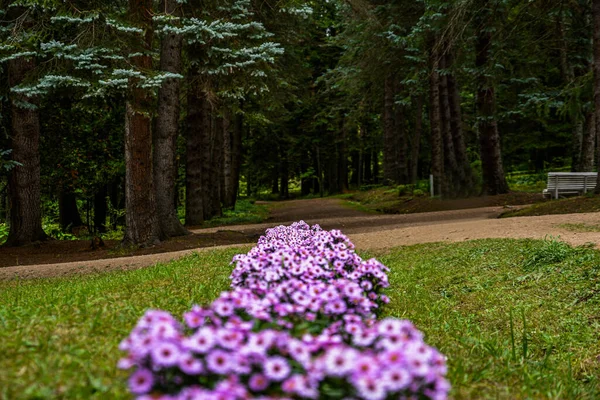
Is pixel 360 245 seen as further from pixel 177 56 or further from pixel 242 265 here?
pixel 242 265

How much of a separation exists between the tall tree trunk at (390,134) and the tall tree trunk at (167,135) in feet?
45.2

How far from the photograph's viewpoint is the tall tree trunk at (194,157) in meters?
15.6

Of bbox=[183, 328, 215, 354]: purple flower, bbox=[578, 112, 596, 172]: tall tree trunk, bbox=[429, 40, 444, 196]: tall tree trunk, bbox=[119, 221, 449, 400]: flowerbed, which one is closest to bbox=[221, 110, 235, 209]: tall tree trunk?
bbox=[429, 40, 444, 196]: tall tree trunk

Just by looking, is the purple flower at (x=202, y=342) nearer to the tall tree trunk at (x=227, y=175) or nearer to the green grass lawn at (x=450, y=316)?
the green grass lawn at (x=450, y=316)

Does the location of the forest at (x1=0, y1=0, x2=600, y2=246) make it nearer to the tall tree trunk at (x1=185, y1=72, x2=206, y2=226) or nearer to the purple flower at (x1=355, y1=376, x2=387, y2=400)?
the tall tree trunk at (x1=185, y1=72, x2=206, y2=226)

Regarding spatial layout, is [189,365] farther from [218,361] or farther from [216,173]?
[216,173]

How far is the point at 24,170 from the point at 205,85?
Result: 15.7 feet

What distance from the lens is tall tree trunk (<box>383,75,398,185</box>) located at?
81.1 ft

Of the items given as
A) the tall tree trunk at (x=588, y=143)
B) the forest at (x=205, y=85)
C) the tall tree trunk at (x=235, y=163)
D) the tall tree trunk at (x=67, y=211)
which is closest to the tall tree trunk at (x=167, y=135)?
the forest at (x=205, y=85)

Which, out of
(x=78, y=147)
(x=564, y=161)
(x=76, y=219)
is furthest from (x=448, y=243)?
(x=564, y=161)

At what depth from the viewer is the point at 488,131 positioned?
18.0m

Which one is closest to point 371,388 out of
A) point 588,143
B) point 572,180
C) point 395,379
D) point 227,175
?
point 395,379

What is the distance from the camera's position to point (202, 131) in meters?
16.4

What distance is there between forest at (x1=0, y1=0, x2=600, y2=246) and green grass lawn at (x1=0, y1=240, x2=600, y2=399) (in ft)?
12.6
